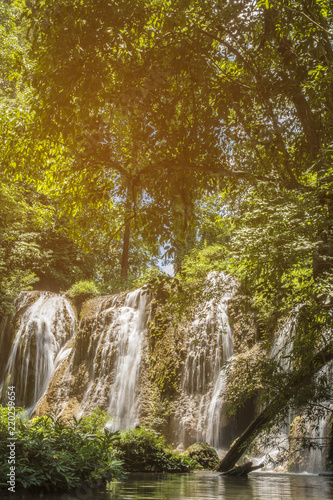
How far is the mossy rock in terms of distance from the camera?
12.7m

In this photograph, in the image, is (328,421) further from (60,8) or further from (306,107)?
(60,8)

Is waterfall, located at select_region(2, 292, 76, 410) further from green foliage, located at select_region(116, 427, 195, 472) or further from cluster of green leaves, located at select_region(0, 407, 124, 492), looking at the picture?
cluster of green leaves, located at select_region(0, 407, 124, 492)

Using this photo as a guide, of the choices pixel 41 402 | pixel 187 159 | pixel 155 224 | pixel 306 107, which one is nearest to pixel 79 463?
pixel 155 224

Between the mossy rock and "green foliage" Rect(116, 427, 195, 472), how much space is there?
105cm

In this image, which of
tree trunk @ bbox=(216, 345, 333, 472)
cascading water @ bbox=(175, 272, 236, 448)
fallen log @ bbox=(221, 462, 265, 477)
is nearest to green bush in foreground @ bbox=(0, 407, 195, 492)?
tree trunk @ bbox=(216, 345, 333, 472)

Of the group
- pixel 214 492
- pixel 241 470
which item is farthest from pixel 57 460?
pixel 241 470

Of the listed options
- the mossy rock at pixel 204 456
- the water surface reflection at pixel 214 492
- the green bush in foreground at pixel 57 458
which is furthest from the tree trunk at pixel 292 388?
the mossy rock at pixel 204 456

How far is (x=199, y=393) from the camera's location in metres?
16.3

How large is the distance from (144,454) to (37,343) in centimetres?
1288

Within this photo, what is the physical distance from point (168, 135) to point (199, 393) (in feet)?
34.2

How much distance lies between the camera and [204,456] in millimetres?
12984

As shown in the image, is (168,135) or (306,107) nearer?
(168,135)

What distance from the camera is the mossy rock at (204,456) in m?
12.7

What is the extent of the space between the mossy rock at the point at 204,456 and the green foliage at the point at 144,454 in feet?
3.44
